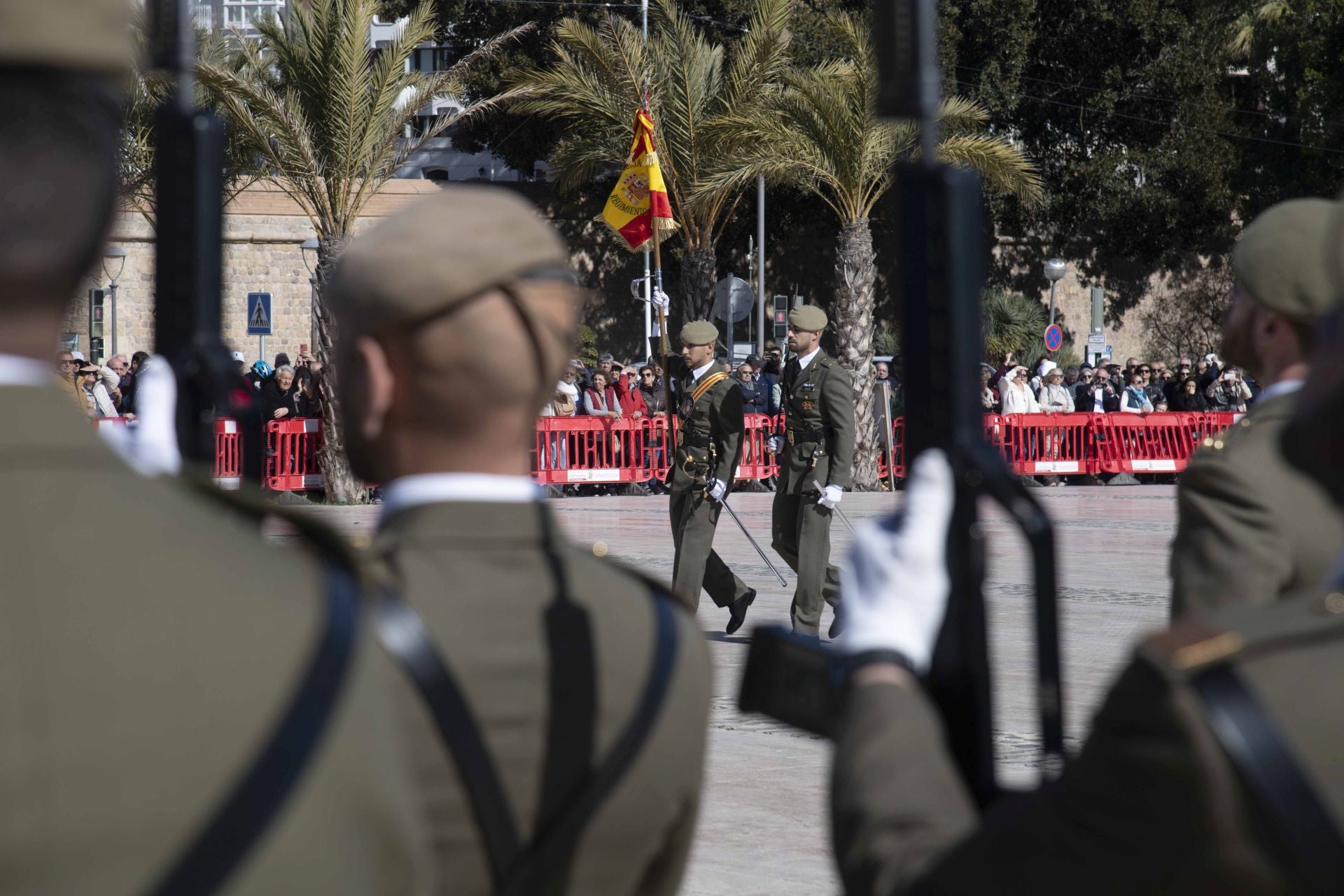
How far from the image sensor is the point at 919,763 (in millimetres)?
1546

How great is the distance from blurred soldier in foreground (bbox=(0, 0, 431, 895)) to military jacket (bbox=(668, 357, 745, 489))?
9026 millimetres

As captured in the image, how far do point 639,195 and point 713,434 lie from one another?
9426 mm

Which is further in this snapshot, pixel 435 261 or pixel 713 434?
pixel 713 434

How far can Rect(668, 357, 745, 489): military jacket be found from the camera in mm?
10141

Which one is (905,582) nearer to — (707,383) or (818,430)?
(818,430)

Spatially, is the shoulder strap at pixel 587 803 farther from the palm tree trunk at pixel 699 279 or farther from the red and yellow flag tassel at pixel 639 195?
the palm tree trunk at pixel 699 279

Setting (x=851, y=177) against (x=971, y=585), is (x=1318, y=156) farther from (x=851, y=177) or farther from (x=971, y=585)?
(x=971, y=585)

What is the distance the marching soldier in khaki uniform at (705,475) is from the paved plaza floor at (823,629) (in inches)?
12.0

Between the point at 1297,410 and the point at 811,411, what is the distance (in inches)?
344

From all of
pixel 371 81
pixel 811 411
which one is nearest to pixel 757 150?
pixel 371 81

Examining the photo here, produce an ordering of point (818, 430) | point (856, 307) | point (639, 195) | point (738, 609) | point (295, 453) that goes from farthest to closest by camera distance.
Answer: point (856, 307), point (295, 453), point (639, 195), point (738, 609), point (818, 430)

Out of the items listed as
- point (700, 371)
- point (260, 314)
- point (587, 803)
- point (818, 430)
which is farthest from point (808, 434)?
point (260, 314)

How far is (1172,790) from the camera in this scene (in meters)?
1.22

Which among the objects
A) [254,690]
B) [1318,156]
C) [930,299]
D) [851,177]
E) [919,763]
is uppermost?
[1318,156]
